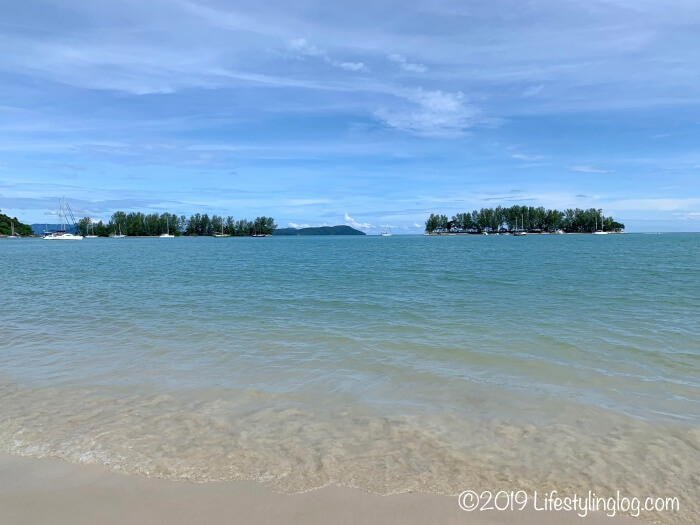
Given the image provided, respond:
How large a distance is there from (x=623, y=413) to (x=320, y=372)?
5.70 meters

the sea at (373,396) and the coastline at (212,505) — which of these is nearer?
the coastline at (212,505)

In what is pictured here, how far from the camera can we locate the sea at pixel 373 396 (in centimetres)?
567

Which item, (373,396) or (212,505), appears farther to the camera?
(373,396)

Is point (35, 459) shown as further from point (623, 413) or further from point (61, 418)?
point (623, 413)

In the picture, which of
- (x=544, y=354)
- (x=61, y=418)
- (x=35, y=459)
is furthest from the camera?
(x=544, y=354)

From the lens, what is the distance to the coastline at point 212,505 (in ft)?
15.1

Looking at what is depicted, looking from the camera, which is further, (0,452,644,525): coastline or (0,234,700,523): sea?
(0,234,700,523): sea

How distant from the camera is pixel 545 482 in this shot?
5367mm

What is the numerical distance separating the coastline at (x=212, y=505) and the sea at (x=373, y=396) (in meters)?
0.23

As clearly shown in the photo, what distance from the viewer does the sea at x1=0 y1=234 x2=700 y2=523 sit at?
18.6 feet

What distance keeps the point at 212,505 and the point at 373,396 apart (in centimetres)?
401

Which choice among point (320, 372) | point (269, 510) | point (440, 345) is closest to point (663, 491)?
point (269, 510)

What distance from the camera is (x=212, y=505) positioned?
15.9ft

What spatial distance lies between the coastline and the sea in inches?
8.9
